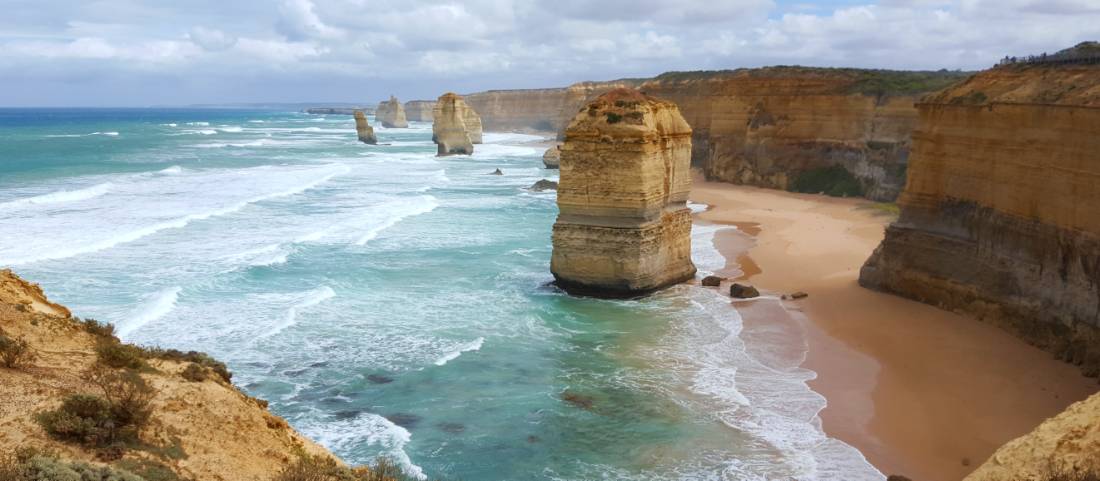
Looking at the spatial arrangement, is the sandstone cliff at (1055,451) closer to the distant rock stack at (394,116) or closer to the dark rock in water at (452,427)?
the dark rock in water at (452,427)

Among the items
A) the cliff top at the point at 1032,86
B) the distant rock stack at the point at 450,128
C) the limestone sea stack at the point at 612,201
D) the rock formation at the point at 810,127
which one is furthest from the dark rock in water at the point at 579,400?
the distant rock stack at the point at 450,128

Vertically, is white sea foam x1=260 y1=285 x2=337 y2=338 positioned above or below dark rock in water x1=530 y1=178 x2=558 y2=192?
below

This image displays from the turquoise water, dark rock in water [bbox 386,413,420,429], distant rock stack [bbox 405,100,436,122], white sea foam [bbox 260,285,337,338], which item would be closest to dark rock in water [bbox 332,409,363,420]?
the turquoise water

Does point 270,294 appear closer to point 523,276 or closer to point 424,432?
point 523,276

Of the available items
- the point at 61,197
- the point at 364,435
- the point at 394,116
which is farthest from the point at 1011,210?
the point at 394,116

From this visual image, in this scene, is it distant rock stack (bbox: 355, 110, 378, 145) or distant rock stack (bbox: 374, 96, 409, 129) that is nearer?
distant rock stack (bbox: 355, 110, 378, 145)

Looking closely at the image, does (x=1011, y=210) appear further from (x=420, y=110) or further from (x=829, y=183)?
(x=420, y=110)

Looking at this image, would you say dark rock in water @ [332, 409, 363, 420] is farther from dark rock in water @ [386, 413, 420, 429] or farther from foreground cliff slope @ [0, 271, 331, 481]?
foreground cliff slope @ [0, 271, 331, 481]
